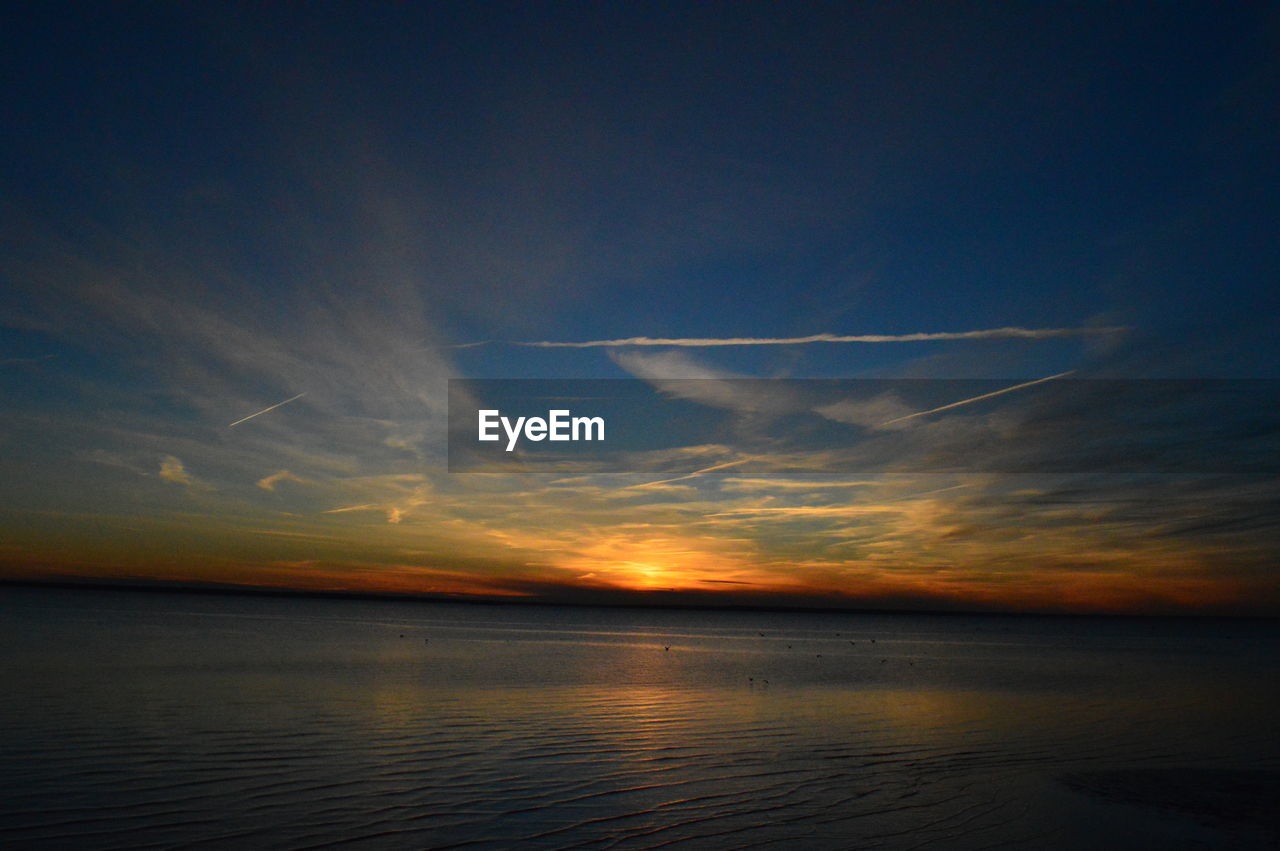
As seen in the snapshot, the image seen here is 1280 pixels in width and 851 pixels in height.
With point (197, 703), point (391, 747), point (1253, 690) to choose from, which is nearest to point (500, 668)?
point (197, 703)

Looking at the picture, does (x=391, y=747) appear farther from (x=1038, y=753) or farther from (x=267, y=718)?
(x=1038, y=753)

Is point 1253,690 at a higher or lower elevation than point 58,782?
lower

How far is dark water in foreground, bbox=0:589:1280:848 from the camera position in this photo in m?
13.5

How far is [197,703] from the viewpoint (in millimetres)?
25578

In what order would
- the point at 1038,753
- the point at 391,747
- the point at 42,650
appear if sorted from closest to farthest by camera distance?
the point at 391,747 < the point at 1038,753 < the point at 42,650

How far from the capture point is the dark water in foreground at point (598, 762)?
13.5 m

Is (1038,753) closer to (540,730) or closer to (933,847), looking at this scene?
(933,847)

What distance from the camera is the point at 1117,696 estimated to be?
38000mm

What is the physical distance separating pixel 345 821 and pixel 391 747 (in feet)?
22.1

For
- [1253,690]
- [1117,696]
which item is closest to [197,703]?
[1117,696]

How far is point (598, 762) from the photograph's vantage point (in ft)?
62.2

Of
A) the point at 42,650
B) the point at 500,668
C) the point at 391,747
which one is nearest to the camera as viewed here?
the point at 391,747

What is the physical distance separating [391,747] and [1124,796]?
1665 cm

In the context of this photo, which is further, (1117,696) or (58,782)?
(1117,696)
